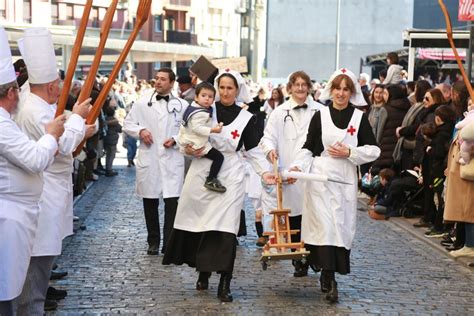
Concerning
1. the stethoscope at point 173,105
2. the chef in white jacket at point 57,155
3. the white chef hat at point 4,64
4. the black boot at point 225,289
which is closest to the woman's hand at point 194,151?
the black boot at point 225,289

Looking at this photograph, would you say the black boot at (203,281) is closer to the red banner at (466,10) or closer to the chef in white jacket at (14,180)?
the chef in white jacket at (14,180)

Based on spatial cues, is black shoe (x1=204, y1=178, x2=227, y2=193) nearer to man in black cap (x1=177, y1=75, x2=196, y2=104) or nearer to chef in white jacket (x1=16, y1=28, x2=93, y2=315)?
A: chef in white jacket (x1=16, y1=28, x2=93, y2=315)

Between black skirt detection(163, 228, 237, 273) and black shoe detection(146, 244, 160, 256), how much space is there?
2.13 m

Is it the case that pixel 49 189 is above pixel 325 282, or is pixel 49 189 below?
above

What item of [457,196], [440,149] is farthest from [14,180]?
[440,149]

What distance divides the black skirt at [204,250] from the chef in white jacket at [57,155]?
190cm

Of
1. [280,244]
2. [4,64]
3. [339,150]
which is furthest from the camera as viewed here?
[339,150]

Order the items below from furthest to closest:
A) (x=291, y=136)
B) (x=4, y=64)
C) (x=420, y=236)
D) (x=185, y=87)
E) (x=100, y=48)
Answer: (x=420, y=236), (x=185, y=87), (x=291, y=136), (x=100, y=48), (x=4, y=64)

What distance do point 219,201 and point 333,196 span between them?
3.24ft

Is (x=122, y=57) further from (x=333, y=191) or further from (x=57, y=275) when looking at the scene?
(x=57, y=275)

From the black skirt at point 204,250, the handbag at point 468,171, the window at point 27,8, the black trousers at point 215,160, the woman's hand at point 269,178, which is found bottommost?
the black skirt at point 204,250

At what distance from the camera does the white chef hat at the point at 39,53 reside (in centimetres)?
694

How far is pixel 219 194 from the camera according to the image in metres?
9.77

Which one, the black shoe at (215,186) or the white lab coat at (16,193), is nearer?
the white lab coat at (16,193)
